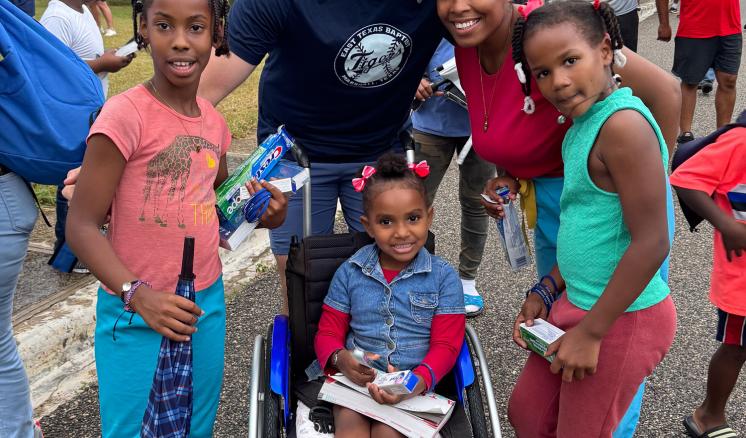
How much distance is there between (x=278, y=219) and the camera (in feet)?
7.19

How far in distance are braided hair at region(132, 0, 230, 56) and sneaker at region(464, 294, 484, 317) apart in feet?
7.13

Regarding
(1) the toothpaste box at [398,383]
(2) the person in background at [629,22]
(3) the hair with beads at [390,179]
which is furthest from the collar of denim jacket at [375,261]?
(2) the person in background at [629,22]

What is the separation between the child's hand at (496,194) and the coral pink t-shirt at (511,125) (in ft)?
0.11

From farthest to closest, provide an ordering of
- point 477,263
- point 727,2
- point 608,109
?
point 727,2 → point 477,263 → point 608,109

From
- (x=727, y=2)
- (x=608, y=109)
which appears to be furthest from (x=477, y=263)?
(x=727, y=2)

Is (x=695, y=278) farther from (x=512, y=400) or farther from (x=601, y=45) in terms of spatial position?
(x=601, y=45)

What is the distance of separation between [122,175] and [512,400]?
1.37 meters

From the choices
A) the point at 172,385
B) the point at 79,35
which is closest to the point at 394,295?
the point at 172,385

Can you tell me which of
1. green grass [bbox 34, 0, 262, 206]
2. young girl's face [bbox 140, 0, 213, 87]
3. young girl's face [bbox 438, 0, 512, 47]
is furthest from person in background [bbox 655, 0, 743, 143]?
young girl's face [bbox 140, 0, 213, 87]

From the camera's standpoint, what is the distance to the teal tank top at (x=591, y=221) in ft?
5.97

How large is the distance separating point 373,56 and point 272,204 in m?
0.68

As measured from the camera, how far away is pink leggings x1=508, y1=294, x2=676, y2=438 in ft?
6.30

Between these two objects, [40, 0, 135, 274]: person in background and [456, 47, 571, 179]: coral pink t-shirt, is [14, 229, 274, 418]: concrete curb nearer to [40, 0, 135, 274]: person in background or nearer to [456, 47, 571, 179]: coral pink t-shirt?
[40, 0, 135, 274]: person in background

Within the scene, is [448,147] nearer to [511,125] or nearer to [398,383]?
[511,125]
